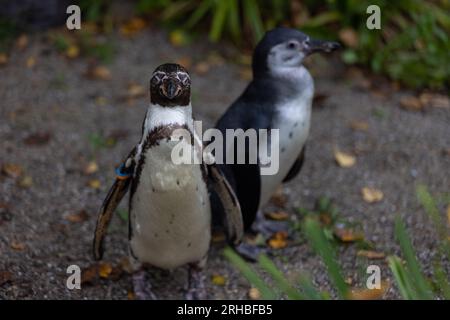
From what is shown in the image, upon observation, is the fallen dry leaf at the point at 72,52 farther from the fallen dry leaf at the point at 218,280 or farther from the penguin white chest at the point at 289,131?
the fallen dry leaf at the point at 218,280

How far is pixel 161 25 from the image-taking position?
20.0 ft

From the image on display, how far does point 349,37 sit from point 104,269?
2.99 m

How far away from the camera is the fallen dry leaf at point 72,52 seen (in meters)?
5.66

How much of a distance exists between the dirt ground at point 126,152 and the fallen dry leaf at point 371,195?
3 cm

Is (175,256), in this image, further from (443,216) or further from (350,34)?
(350,34)

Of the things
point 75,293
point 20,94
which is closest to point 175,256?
point 75,293

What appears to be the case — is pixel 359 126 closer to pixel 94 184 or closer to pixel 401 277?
pixel 94 184

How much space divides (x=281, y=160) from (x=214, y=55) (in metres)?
2.46

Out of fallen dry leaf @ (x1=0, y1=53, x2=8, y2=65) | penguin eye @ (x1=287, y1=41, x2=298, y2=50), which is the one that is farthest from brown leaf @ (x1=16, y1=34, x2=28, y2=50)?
penguin eye @ (x1=287, y1=41, x2=298, y2=50)

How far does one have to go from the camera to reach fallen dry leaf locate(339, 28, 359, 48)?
5469mm

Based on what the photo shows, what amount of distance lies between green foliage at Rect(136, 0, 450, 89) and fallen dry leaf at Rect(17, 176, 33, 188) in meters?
2.20
